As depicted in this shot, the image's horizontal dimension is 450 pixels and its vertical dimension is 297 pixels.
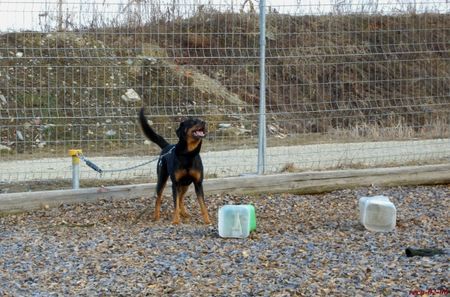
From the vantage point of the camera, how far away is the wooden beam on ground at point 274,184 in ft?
29.7

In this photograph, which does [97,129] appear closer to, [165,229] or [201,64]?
Answer: [201,64]

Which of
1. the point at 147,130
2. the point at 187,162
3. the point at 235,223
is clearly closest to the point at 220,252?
the point at 235,223

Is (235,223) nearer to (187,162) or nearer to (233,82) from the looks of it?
(187,162)

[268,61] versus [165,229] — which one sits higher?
[268,61]

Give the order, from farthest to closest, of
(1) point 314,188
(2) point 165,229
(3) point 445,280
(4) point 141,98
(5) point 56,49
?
(4) point 141,98, (5) point 56,49, (1) point 314,188, (2) point 165,229, (3) point 445,280

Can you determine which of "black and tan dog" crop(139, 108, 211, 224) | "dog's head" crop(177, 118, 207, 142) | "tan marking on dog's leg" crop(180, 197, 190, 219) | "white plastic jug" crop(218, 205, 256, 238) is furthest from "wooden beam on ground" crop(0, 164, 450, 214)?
"white plastic jug" crop(218, 205, 256, 238)

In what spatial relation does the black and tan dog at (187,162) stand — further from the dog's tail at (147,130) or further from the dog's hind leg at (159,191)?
the dog's tail at (147,130)

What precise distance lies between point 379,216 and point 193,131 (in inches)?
81.2

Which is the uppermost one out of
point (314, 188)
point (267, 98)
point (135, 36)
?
point (135, 36)

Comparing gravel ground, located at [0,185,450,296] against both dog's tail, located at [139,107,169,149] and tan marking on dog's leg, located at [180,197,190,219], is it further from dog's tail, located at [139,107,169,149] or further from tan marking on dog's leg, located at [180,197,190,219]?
dog's tail, located at [139,107,169,149]

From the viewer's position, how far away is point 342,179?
10.2 m

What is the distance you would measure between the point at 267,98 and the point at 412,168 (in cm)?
235

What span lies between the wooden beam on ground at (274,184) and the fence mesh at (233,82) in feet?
2.33

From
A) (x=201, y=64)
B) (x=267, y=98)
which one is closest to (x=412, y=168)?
(x=267, y=98)
